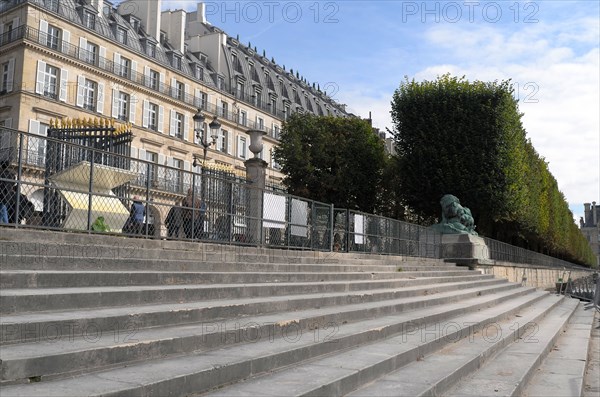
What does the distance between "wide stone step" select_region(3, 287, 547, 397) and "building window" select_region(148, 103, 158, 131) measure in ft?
127

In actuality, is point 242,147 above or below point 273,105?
below

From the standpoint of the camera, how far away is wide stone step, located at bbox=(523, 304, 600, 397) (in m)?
5.79

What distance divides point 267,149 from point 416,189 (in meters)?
29.3

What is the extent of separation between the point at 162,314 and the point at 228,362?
1.03 meters

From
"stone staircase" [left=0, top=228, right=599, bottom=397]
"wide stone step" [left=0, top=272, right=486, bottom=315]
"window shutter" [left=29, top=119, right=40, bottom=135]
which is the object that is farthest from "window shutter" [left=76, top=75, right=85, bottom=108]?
"wide stone step" [left=0, top=272, right=486, bottom=315]

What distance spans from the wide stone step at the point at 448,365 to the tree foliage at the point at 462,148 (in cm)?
1998

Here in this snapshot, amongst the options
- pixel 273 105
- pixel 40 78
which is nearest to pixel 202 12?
pixel 273 105

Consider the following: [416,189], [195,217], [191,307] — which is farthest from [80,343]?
[416,189]

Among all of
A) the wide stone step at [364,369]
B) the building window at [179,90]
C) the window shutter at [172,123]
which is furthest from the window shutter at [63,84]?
the wide stone step at [364,369]

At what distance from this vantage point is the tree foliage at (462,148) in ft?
94.6

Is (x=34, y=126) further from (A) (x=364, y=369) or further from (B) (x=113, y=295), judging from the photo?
(A) (x=364, y=369)

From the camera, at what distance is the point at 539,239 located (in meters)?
48.1

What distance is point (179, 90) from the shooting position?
47031 millimetres

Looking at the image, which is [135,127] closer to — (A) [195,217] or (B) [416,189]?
(B) [416,189]
